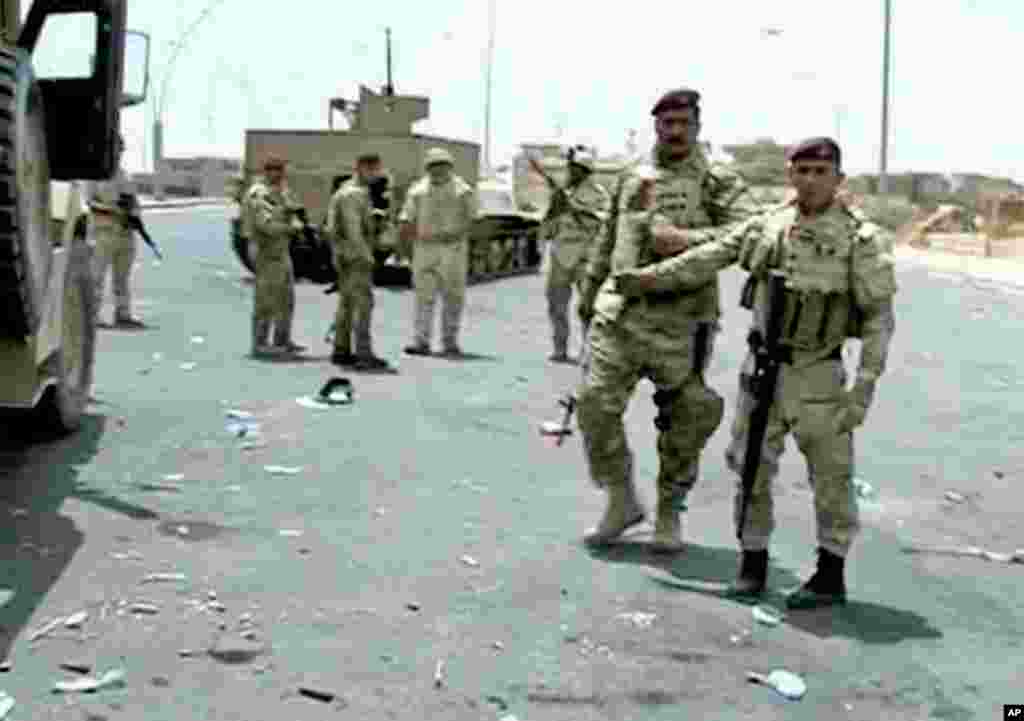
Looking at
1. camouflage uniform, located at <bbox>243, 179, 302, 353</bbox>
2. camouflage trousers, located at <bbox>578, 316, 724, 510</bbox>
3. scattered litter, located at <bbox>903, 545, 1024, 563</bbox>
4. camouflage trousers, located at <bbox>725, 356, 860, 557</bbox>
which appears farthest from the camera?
camouflage uniform, located at <bbox>243, 179, 302, 353</bbox>

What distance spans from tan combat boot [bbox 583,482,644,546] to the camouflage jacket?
0.71 metres

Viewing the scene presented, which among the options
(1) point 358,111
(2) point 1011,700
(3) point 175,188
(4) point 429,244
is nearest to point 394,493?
(2) point 1011,700

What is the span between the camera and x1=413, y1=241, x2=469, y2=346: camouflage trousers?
1503 cm

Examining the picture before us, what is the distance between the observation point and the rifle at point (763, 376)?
6.22 metres

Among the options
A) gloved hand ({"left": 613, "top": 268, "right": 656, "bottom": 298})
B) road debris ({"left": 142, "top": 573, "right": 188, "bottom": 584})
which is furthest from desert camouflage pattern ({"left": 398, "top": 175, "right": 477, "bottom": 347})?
road debris ({"left": 142, "top": 573, "right": 188, "bottom": 584})

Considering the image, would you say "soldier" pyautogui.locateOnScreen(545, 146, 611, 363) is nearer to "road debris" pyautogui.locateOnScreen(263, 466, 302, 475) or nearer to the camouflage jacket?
"road debris" pyautogui.locateOnScreen(263, 466, 302, 475)

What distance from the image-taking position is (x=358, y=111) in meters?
26.6

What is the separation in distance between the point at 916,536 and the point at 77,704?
4.23 meters

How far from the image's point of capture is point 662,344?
6.95 meters

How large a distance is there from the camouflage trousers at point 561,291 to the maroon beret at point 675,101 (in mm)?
7938

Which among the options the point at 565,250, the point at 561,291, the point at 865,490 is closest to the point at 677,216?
the point at 865,490

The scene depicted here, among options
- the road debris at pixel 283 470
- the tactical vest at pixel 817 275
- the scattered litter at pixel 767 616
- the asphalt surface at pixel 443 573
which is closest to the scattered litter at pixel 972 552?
the asphalt surface at pixel 443 573

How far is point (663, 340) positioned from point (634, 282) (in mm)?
269

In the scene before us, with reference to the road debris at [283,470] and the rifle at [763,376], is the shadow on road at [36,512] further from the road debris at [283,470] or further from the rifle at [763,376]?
the rifle at [763,376]
